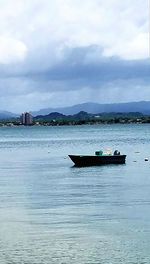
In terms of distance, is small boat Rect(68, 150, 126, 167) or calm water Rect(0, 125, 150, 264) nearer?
calm water Rect(0, 125, 150, 264)

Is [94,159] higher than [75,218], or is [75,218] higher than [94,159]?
[94,159]

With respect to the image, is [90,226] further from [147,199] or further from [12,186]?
[12,186]

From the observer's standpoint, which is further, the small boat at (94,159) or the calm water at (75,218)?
the small boat at (94,159)

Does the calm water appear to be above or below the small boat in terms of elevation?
below

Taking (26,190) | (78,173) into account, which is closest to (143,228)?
(26,190)

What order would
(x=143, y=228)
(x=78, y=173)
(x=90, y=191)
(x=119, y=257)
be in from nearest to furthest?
(x=119, y=257) → (x=143, y=228) → (x=90, y=191) → (x=78, y=173)

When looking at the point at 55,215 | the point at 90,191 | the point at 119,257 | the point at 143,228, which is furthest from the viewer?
the point at 90,191

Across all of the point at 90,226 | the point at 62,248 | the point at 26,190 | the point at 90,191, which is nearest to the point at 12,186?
the point at 26,190

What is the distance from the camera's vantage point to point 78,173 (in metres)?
87.8

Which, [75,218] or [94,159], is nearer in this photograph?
[75,218]

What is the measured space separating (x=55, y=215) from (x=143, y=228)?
311 inches

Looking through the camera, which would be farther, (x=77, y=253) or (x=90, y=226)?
(x=90, y=226)

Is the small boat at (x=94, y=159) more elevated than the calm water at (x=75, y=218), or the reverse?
the small boat at (x=94, y=159)

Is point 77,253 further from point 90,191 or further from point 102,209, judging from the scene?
point 90,191
